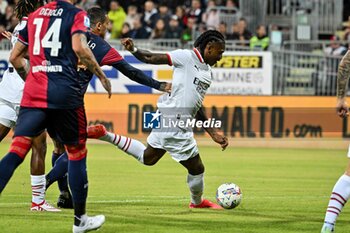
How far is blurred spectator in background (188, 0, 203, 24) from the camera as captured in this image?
2795 cm

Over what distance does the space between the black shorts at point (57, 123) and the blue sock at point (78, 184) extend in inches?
9.0

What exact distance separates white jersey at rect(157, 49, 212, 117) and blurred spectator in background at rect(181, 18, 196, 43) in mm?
14373

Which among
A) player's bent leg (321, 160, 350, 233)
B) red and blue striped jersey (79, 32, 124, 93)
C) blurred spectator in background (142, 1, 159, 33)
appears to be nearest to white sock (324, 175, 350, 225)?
player's bent leg (321, 160, 350, 233)

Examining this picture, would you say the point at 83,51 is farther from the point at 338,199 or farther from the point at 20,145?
the point at 338,199

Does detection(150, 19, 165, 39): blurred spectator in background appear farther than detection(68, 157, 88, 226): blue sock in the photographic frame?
Yes

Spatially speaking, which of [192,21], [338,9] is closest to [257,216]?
[192,21]

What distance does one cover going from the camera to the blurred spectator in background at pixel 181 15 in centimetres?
2750

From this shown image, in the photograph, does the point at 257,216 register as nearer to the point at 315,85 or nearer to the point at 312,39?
the point at 315,85

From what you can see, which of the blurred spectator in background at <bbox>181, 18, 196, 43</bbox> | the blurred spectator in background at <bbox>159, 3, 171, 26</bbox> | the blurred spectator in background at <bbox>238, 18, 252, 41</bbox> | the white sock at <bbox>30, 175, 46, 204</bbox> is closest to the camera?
the white sock at <bbox>30, 175, 46, 204</bbox>

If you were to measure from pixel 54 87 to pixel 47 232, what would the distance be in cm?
151

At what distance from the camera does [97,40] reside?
10.5 m

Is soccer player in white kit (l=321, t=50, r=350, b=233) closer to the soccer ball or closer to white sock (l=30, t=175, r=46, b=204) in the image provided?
the soccer ball

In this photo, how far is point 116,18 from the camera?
27828 mm

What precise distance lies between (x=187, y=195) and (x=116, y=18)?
15362mm
